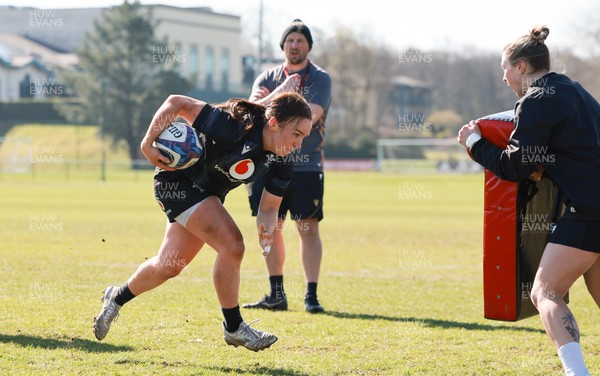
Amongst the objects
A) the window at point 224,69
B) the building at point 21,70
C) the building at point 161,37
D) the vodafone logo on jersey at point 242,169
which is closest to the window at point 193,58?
the building at point 161,37

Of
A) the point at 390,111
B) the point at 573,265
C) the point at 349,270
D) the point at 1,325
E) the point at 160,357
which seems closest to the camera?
the point at 573,265

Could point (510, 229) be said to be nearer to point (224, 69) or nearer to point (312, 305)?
point (312, 305)

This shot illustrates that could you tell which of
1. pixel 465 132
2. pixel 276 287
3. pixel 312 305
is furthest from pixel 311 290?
pixel 465 132

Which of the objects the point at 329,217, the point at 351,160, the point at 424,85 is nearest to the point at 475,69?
the point at 424,85

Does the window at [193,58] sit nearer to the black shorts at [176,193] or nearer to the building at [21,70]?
the building at [21,70]

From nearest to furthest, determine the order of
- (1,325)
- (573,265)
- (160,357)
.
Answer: (573,265) < (160,357) < (1,325)

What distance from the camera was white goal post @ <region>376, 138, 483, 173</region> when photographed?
60375 mm

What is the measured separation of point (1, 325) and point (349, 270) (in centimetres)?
589

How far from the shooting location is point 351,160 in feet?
222

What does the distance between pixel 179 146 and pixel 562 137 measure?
95.4 inches

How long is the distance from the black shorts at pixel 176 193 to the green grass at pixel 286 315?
1017 mm

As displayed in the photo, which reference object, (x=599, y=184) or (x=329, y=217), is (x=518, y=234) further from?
(x=329, y=217)

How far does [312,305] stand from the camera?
28.3 ft

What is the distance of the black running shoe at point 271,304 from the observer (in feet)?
28.3
